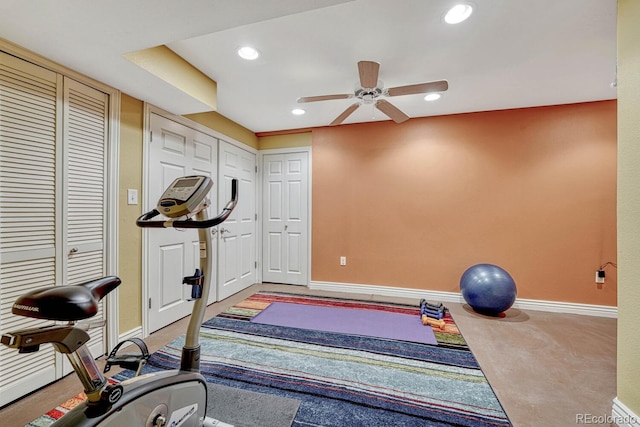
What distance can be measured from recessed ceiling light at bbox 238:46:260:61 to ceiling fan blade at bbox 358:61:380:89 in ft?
2.61

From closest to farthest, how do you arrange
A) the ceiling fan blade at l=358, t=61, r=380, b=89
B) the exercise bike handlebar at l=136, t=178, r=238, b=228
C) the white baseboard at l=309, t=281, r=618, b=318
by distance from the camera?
the exercise bike handlebar at l=136, t=178, r=238, b=228, the ceiling fan blade at l=358, t=61, r=380, b=89, the white baseboard at l=309, t=281, r=618, b=318

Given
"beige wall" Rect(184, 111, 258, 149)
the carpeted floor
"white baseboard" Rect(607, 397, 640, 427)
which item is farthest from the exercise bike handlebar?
"white baseboard" Rect(607, 397, 640, 427)

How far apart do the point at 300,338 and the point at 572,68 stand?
10.6 ft

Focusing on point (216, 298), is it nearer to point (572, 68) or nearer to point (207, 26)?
point (207, 26)

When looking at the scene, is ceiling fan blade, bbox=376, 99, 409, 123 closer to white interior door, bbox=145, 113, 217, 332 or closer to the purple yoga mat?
white interior door, bbox=145, 113, 217, 332

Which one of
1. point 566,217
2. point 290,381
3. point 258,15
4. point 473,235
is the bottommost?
point 290,381

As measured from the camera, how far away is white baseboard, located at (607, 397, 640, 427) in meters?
1.27

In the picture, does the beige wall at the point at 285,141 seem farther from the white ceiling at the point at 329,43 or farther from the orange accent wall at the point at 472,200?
the white ceiling at the point at 329,43

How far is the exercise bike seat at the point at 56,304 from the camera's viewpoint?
74 centimetres

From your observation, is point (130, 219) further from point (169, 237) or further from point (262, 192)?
point (262, 192)

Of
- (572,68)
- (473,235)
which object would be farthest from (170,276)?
(572,68)

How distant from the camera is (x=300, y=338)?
2.32 m

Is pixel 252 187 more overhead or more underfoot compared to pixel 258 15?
more underfoot

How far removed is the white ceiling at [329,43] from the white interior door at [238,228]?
35.2 inches
